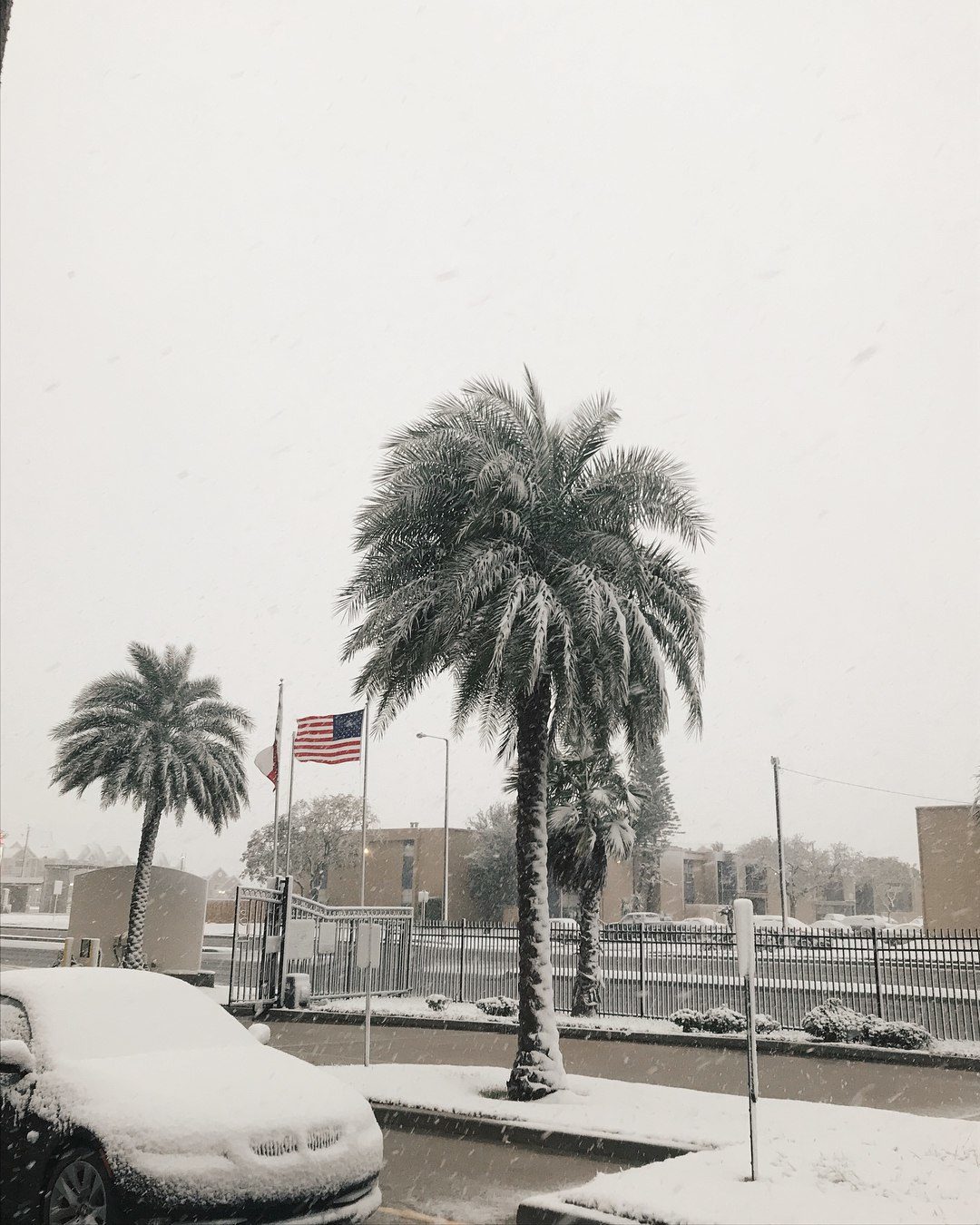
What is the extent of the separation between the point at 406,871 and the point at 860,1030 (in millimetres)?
65331

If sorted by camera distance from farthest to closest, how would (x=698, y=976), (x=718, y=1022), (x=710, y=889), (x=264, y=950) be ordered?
(x=710, y=889)
(x=698, y=976)
(x=264, y=950)
(x=718, y=1022)

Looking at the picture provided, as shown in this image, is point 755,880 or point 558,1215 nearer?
point 558,1215

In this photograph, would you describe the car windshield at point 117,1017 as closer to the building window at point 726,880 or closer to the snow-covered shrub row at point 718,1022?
the snow-covered shrub row at point 718,1022

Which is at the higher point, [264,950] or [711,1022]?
[264,950]

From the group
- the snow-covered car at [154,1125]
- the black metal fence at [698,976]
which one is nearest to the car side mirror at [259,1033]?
the snow-covered car at [154,1125]

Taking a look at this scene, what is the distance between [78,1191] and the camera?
19.5 ft

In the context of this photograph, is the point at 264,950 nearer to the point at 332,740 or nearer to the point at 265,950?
the point at 265,950

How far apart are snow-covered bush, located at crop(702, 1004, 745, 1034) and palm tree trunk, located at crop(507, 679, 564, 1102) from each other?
654 cm

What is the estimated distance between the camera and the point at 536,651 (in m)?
12.7

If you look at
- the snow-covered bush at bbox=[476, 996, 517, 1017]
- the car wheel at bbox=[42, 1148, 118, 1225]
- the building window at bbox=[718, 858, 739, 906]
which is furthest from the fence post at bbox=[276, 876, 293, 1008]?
the building window at bbox=[718, 858, 739, 906]

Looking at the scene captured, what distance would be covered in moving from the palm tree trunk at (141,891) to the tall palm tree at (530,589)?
17588 millimetres

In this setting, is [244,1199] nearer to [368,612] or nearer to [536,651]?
[536,651]

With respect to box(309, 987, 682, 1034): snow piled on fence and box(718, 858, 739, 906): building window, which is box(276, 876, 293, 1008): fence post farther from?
box(718, 858, 739, 906): building window

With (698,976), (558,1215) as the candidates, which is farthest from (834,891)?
(558,1215)
